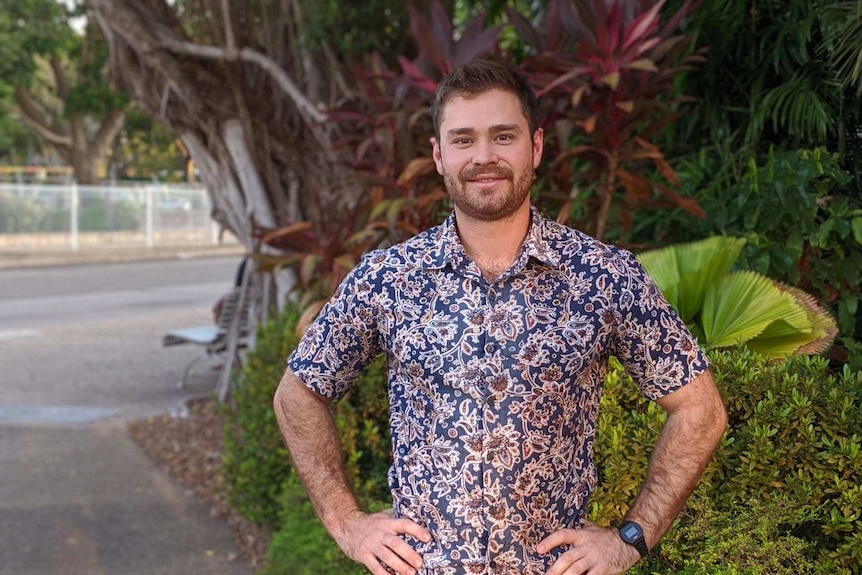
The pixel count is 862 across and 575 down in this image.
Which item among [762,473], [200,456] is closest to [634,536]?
[762,473]

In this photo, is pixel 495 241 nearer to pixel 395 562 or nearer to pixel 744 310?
pixel 395 562

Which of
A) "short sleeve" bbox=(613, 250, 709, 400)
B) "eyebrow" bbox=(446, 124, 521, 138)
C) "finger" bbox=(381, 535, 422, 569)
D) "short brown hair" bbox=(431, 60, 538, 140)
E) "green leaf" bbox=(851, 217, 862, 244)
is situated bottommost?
"finger" bbox=(381, 535, 422, 569)

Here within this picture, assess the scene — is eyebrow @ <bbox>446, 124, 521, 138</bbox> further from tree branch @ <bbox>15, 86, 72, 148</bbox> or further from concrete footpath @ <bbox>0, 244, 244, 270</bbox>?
tree branch @ <bbox>15, 86, 72, 148</bbox>

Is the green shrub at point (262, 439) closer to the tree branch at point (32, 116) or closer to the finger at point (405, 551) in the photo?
the finger at point (405, 551)

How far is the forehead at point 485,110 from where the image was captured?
2082 millimetres

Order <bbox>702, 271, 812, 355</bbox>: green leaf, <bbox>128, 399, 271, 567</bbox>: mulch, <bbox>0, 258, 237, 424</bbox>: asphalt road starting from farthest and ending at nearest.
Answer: <bbox>0, 258, 237, 424</bbox>: asphalt road
<bbox>128, 399, 271, 567</bbox>: mulch
<bbox>702, 271, 812, 355</bbox>: green leaf

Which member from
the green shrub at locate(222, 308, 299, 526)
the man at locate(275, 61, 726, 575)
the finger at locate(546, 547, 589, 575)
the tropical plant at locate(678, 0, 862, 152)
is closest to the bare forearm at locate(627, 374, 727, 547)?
the man at locate(275, 61, 726, 575)

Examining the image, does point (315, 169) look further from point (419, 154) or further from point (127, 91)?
point (419, 154)

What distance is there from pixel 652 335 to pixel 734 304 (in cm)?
128

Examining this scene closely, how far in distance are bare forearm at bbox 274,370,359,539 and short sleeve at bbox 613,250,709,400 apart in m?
0.72

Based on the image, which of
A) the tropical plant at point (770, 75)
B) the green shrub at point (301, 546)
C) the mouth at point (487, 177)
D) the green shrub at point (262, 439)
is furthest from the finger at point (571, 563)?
the green shrub at point (262, 439)

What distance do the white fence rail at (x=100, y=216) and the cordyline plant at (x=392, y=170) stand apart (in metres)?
20.4

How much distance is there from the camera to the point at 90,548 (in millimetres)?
5125

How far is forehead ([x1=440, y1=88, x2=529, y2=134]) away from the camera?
2.08 meters
